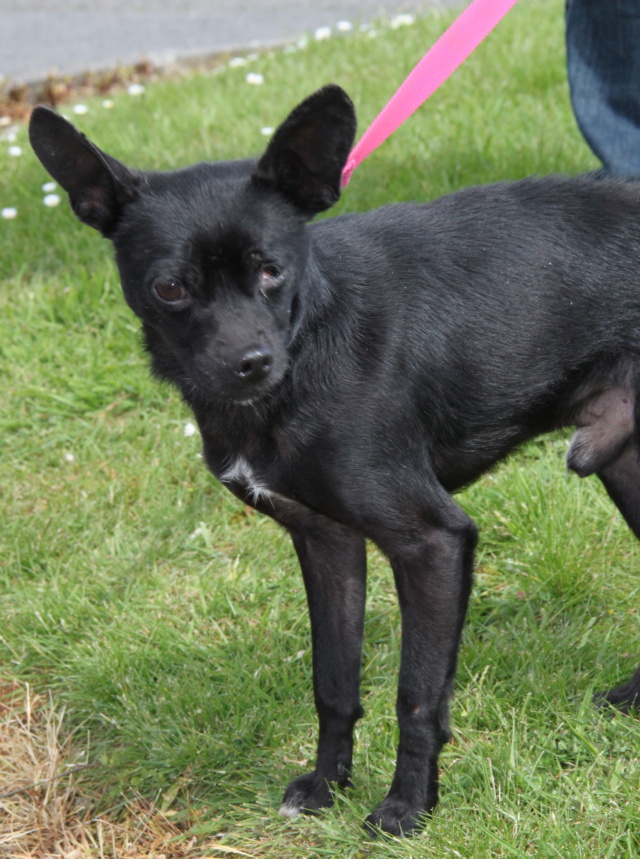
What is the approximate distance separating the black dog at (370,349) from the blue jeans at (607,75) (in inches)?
46.8

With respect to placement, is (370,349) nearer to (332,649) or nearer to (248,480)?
(248,480)

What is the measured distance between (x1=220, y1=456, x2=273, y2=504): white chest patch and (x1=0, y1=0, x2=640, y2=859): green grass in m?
0.74

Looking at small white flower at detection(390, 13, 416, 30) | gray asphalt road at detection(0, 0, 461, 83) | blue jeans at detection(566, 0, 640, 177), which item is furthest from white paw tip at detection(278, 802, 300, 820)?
gray asphalt road at detection(0, 0, 461, 83)

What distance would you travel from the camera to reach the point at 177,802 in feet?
9.25

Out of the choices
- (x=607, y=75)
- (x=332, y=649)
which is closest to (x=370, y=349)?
(x=332, y=649)

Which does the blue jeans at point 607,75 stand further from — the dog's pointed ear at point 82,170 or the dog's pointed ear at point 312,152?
the dog's pointed ear at point 82,170

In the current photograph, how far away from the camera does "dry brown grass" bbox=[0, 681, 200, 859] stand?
2680 millimetres

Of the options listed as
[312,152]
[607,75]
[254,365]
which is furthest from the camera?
[607,75]

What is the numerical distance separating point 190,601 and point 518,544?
3.36 feet

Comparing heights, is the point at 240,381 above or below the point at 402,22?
above

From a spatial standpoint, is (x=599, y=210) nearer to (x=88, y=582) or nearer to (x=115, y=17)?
(x=88, y=582)

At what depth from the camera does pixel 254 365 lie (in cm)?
223

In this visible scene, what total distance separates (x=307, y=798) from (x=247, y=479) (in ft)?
2.77

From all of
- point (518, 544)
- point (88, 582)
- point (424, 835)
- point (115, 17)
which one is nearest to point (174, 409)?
point (88, 582)
